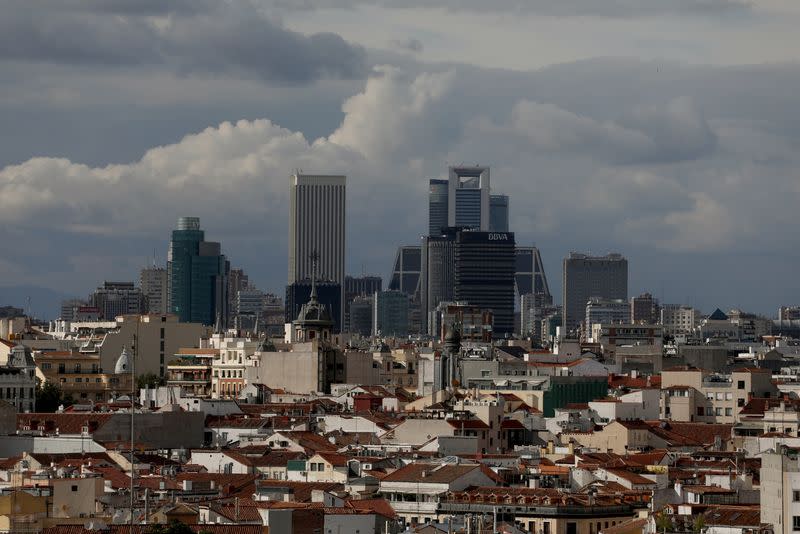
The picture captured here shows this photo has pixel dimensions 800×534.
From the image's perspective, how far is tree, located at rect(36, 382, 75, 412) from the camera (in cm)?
14764

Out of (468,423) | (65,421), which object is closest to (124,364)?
(65,421)

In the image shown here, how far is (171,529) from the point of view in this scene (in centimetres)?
6638

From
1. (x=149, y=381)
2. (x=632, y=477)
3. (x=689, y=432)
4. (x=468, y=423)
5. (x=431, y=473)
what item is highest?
(x=149, y=381)

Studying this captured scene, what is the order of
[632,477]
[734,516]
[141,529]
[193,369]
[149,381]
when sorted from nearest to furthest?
[141,529] < [734,516] < [632,477] < [149,381] < [193,369]

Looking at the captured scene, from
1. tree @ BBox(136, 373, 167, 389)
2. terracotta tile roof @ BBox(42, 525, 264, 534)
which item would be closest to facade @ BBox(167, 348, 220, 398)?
tree @ BBox(136, 373, 167, 389)

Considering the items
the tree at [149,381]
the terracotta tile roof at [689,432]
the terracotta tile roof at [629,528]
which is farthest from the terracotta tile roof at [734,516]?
the tree at [149,381]

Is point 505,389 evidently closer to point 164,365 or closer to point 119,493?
Answer: point 164,365

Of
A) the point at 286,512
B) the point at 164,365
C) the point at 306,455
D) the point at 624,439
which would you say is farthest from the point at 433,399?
the point at 286,512

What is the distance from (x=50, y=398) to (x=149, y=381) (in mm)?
23464

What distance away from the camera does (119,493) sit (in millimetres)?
81750

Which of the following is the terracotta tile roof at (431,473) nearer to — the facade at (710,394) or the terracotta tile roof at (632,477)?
the terracotta tile roof at (632,477)

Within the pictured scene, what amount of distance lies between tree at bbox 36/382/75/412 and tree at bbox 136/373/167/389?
8.70m

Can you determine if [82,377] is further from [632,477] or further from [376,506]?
[376,506]

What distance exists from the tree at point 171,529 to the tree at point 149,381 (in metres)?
99.4
